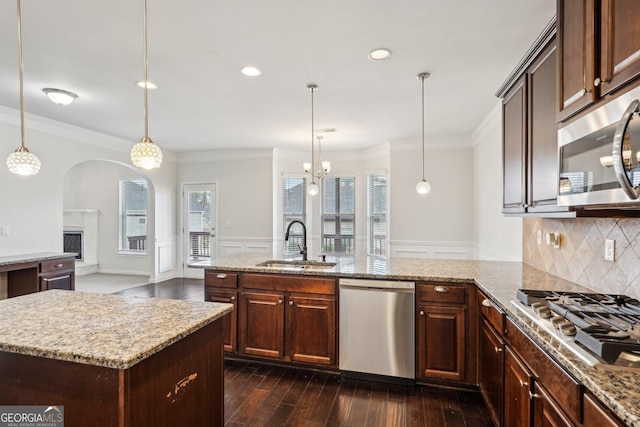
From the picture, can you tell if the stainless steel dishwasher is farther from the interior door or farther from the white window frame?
the white window frame

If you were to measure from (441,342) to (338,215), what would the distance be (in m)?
4.24

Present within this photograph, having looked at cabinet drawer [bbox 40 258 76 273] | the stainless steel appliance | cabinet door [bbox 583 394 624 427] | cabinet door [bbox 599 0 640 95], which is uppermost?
cabinet door [bbox 599 0 640 95]

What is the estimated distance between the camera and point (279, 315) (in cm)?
291

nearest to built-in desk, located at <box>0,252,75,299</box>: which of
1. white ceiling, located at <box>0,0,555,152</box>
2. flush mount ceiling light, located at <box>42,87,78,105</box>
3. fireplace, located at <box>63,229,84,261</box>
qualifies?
white ceiling, located at <box>0,0,555,152</box>

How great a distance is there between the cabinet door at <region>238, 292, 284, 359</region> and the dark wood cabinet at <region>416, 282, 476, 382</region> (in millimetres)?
1195

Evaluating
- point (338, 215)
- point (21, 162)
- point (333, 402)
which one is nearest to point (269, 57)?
point (21, 162)

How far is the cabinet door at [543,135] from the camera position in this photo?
6.00 ft

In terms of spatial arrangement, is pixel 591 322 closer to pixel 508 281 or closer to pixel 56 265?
pixel 508 281

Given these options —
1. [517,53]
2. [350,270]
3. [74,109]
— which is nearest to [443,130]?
[517,53]

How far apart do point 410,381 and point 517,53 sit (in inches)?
109

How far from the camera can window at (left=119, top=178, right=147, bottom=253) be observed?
7.27 m

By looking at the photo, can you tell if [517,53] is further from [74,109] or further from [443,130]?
[74,109]

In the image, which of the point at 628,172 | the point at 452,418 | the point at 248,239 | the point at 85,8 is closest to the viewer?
the point at 628,172

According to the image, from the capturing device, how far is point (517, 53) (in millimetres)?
2588
